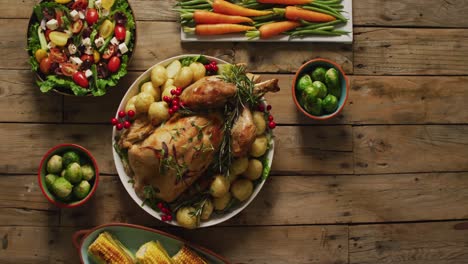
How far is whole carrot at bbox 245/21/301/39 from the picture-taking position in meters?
2.70

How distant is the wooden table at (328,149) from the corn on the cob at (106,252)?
0.23 m

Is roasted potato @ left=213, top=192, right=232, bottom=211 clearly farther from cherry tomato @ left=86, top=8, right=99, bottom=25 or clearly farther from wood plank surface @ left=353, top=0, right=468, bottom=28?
wood plank surface @ left=353, top=0, right=468, bottom=28

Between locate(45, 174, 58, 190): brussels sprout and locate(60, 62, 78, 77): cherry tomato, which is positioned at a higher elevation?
locate(60, 62, 78, 77): cherry tomato

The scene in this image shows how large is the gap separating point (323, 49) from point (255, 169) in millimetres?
798

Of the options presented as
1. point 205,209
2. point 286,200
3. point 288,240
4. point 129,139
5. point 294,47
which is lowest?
point 288,240

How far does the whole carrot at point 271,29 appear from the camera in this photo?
2.70 metres

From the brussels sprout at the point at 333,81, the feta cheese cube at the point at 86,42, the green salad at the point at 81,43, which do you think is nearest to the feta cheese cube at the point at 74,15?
the green salad at the point at 81,43

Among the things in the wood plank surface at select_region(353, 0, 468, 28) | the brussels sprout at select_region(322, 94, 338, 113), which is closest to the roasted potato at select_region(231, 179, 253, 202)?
the brussels sprout at select_region(322, 94, 338, 113)

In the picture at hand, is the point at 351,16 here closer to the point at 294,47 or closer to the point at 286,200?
the point at 294,47

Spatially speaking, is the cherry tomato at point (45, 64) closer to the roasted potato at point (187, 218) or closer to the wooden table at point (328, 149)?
the wooden table at point (328, 149)

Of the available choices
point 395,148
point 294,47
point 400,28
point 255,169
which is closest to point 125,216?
point 255,169

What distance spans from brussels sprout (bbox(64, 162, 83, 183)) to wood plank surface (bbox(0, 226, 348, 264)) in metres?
0.37

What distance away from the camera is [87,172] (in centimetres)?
249

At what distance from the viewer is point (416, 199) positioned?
9.46ft
